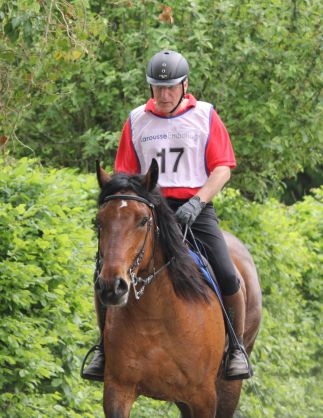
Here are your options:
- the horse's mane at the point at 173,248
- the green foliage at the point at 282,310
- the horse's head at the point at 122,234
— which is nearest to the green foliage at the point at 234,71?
the green foliage at the point at 282,310

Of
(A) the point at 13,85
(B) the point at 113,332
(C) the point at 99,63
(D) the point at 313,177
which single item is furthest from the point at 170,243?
(D) the point at 313,177

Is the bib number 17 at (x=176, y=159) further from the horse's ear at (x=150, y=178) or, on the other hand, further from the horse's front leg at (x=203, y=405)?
the horse's front leg at (x=203, y=405)

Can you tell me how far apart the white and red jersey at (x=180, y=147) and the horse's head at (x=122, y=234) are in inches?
32.9

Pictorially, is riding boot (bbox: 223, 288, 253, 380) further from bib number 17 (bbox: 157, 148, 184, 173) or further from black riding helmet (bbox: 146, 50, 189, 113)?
black riding helmet (bbox: 146, 50, 189, 113)

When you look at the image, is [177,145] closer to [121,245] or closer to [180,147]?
[180,147]

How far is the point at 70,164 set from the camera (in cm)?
1389

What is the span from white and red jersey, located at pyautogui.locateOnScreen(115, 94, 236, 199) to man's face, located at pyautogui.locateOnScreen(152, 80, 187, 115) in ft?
0.31

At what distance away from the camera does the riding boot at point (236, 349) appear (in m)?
7.85

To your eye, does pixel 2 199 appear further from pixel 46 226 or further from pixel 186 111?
pixel 186 111

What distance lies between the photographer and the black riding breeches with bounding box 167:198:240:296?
781 centimetres

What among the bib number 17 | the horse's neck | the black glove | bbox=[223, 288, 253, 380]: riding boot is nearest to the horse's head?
the horse's neck

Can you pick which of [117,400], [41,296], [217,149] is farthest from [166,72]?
[117,400]

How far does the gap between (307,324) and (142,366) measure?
24.2 ft

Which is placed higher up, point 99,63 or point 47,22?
point 47,22
